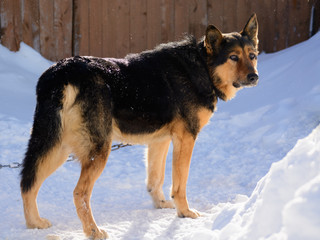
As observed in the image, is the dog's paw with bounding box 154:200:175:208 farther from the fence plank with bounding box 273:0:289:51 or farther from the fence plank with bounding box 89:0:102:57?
the fence plank with bounding box 273:0:289:51

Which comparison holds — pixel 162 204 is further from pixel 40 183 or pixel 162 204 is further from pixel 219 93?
pixel 40 183

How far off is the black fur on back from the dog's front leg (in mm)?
124

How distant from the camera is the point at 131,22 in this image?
9.98 meters

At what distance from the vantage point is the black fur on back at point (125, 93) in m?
3.91

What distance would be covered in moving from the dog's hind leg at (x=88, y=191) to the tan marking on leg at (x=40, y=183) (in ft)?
0.87

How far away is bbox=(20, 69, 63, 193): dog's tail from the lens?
3.89 m

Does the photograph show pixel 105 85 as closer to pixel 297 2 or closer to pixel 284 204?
pixel 284 204

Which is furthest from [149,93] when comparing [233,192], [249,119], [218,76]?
[249,119]

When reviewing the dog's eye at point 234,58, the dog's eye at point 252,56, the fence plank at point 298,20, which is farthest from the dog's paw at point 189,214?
the fence plank at point 298,20

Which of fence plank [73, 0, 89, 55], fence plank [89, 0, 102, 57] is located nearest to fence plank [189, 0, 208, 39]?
fence plank [89, 0, 102, 57]

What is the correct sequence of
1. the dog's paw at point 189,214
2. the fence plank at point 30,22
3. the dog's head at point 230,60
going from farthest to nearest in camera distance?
the fence plank at point 30,22 → the dog's head at point 230,60 → the dog's paw at point 189,214

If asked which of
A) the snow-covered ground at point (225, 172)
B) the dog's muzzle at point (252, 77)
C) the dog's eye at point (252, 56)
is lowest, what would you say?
the snow-covered ground at point (225, 172)

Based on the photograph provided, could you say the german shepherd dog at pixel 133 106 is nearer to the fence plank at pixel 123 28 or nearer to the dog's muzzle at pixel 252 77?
the dog's muzzle at pixel 252 77

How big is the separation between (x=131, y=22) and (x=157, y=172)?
5.61 meters
